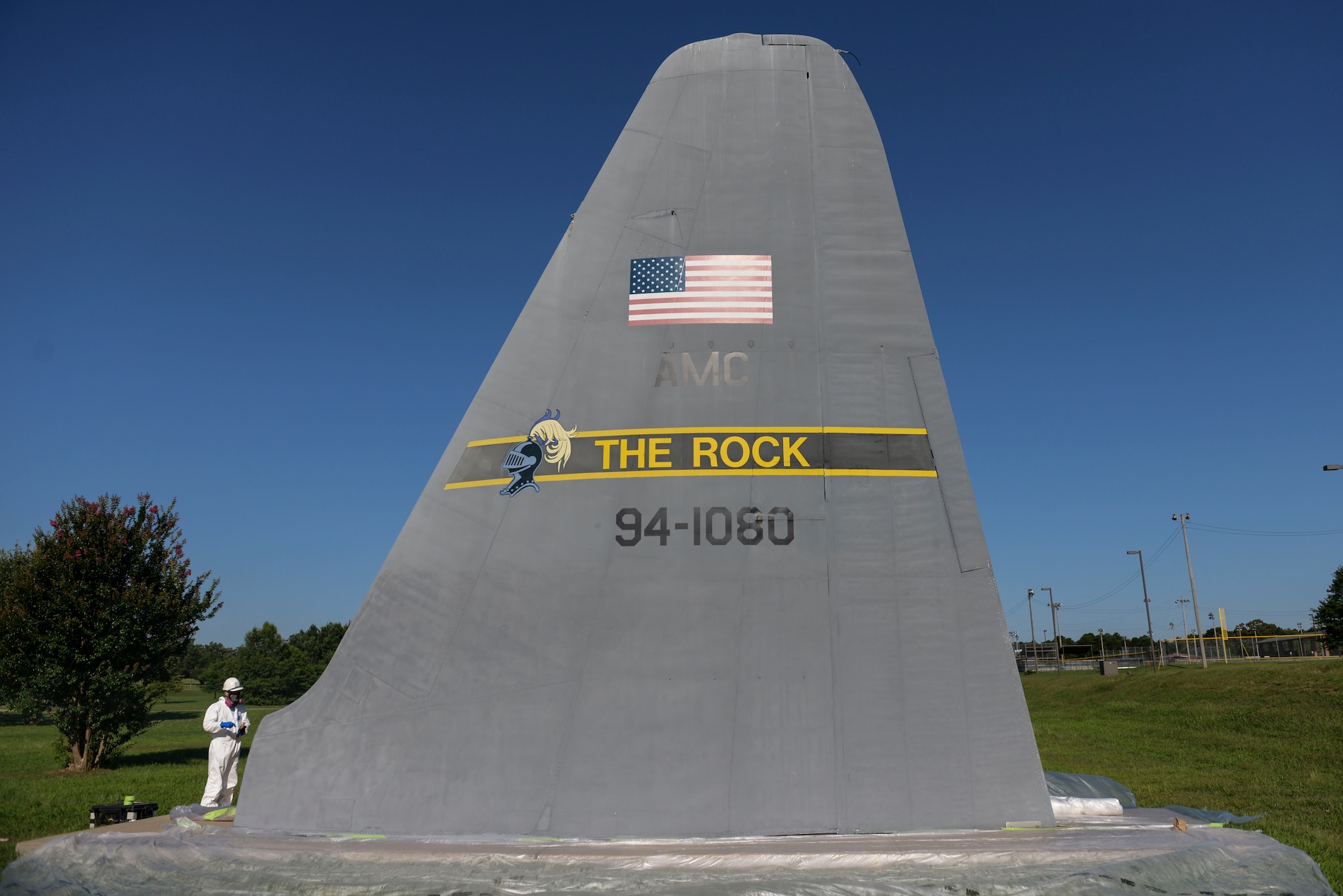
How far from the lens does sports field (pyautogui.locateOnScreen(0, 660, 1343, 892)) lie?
10.2m

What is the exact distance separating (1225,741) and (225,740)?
2251cm

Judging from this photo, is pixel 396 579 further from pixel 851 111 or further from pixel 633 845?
pixel 851 111

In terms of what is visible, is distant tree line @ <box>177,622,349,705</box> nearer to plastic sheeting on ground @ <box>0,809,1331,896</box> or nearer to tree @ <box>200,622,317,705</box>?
tree @ <box>200,622,317,705</box>

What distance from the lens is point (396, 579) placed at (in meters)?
5.03

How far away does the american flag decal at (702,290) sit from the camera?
5305mm

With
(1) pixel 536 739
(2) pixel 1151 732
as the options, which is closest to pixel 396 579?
(1) pixel 536 739

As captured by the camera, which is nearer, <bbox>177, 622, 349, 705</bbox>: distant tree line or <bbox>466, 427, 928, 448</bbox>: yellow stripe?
<bbox>466, 427, 928, 448</bbox>: yellow stripe

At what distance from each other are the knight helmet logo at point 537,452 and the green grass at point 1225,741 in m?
6.38

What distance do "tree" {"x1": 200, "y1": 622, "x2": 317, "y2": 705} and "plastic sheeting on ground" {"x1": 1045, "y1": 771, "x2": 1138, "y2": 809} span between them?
211 feet

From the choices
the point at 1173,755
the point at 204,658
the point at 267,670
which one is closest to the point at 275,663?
the point at 267,670

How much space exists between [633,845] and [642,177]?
442 cm

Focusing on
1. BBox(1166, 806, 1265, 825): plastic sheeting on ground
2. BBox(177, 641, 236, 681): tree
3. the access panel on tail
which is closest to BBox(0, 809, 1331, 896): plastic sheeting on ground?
the access panel on tail

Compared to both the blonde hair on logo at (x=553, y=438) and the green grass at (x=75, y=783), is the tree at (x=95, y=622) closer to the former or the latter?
the green grass at (x=75, y=783)

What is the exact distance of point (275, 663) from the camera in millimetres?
76188
